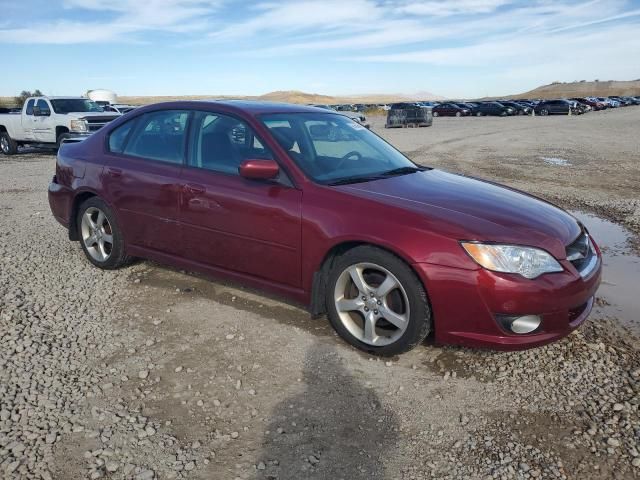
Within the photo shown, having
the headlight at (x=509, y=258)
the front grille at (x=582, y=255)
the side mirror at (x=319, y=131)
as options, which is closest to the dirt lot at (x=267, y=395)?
the front grille at (x=582, y=255)

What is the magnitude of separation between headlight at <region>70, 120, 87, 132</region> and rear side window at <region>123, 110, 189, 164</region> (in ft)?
38.0

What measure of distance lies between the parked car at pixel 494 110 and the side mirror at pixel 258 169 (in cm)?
5396

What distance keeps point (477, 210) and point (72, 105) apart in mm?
15865

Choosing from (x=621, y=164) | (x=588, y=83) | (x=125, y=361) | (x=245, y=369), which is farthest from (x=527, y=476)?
(x=588, y=83)

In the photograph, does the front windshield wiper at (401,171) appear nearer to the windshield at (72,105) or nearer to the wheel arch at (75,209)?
the wheel arch at (75,209)

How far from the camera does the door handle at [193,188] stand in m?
4.32

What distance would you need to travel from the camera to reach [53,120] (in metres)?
15.9

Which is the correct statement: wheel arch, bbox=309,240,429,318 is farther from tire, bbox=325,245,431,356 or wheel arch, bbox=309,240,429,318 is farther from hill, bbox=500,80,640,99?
hill, bbox=500,80,640,99

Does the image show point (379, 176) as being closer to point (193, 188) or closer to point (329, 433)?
point (193, 188)

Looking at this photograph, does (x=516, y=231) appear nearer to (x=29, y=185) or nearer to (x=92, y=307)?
(x=92, y=307)

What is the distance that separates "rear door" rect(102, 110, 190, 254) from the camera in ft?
15.0

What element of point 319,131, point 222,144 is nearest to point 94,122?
point 222,144

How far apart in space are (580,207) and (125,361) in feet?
23.9

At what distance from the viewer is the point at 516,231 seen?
3434 millimetres
